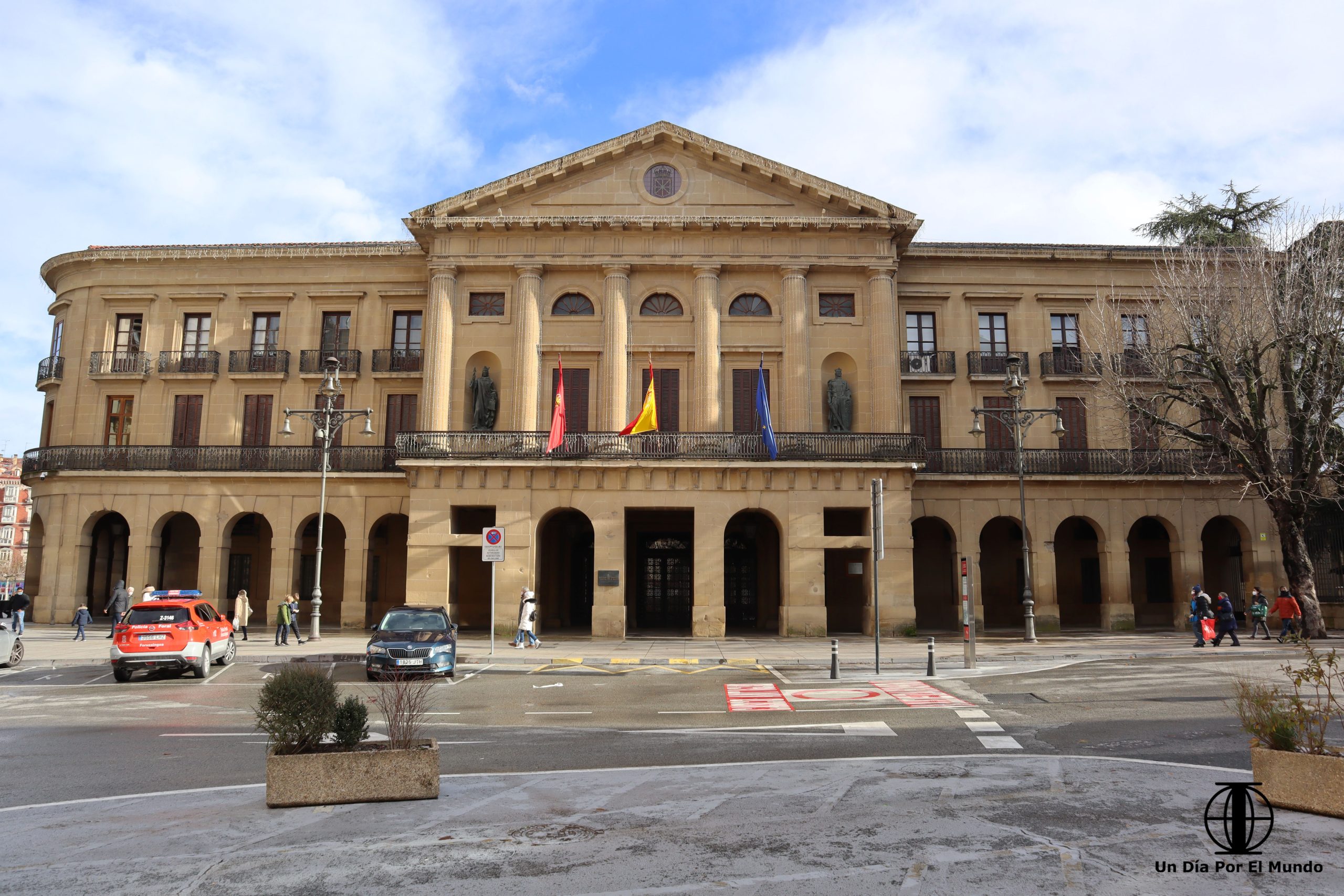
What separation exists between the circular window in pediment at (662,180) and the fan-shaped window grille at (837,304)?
6.52m

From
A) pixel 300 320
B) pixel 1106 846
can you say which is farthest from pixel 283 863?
pixel 300 320

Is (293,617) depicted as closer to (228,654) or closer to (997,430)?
(228,654)

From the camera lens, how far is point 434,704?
51.8 feet

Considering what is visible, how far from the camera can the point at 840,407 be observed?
31.3 m

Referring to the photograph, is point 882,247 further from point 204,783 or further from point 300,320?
point 204,783

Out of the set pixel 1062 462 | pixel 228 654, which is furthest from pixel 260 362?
pixel 1062 462

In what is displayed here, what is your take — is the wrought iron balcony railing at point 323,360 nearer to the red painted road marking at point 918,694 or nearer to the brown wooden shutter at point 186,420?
the brown wooden shutter at point 186,420

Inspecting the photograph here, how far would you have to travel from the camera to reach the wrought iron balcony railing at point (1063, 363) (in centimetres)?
3434

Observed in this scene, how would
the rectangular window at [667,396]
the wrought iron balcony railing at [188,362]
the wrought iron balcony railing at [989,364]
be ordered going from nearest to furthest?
1. the rectangular window at [667,396]
2. the wrought iron balcony railing at [989,364]
3. the wrought iron balcony railing at [188,362]

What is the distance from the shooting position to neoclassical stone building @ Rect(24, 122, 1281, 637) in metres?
30.4

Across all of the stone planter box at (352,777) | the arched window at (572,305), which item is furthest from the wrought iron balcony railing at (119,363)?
the stone planter box at (352,777)

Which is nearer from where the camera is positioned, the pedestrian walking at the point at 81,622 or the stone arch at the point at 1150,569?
the pedestrian walking at the point at 81,622

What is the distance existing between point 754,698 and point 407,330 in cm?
2418

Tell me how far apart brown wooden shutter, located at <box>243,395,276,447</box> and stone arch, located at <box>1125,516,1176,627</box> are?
33.6m
